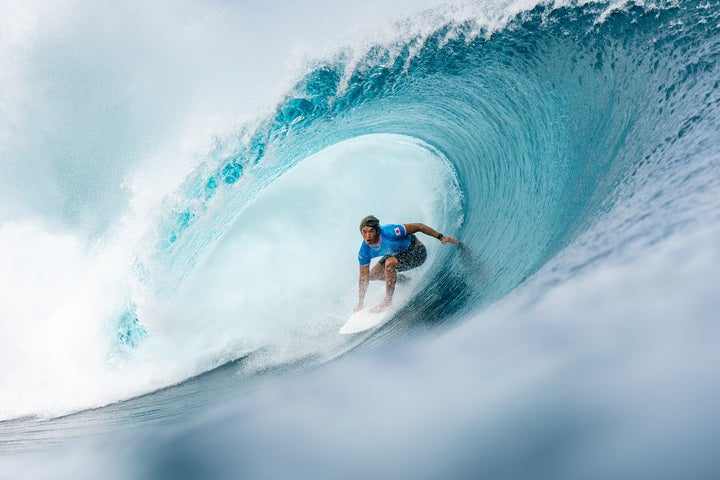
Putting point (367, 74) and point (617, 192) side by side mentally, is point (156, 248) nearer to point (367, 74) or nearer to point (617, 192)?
point (367, 74)

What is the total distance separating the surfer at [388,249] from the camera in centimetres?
501

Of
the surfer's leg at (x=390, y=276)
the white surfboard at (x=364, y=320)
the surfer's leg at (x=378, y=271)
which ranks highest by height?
the surfer's leg at (x=378, y=271)

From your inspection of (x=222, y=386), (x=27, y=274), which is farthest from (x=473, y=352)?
(x=27, y=274)

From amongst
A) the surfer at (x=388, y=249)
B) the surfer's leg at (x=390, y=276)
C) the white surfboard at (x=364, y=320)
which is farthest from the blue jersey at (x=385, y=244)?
the white surfboard at (x=364, y=320)

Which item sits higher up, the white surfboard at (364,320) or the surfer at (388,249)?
the surfer at (388,249)

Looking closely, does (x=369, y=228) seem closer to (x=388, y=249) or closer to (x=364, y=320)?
(x=388, y=249)

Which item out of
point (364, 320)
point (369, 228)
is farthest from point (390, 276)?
point (369, 228)

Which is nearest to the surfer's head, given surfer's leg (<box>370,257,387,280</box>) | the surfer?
the surfer

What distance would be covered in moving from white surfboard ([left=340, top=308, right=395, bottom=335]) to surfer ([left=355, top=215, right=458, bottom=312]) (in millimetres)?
59

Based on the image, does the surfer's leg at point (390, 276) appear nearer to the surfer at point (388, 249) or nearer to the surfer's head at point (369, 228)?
the surfer at point (388, 249)

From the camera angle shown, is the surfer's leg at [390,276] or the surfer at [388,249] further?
the surfer's leg at [390,276]

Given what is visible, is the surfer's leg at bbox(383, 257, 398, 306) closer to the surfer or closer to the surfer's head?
the surfer

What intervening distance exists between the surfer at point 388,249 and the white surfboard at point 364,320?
0.19ft

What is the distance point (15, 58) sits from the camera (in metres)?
12.4
